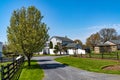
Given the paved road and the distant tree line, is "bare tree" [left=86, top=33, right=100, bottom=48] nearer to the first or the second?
the distant tree line

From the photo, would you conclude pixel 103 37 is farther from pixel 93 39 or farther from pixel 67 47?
pixel 67 47

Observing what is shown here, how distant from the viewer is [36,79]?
15898mm

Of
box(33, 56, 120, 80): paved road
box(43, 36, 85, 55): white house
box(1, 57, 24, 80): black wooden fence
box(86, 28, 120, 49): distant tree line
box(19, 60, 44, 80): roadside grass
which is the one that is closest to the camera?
box(1, 57, 24, 80): black wooden fence

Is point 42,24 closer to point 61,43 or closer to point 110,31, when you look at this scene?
point 61,43

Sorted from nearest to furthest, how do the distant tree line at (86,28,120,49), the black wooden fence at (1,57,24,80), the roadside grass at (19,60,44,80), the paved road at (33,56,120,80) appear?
the black wooden fence at (1,57,24,80), the paved road at (33,56,120,80), the roadside grass at (19,60,44,80), the distant tree line at (86,28,120,49)

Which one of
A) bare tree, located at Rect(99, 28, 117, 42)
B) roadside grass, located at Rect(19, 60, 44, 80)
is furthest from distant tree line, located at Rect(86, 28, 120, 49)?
roadside grass, located at Rect(19, 60, 44, 80)

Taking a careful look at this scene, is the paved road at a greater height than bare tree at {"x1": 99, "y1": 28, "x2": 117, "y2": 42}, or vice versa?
bare tree at {"x1": 99, "y1": 28, "x2": 117, "y2": 42}

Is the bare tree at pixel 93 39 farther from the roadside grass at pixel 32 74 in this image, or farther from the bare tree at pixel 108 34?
the roadside grass at pixel 32 74

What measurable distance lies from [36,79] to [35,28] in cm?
1199

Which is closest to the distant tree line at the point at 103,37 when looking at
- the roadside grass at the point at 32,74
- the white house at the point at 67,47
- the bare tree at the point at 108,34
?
the bare tree at the point at 108,34

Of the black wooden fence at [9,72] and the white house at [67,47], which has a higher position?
the white house at [67,47]

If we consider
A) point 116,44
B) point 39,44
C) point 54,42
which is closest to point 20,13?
point 39,44

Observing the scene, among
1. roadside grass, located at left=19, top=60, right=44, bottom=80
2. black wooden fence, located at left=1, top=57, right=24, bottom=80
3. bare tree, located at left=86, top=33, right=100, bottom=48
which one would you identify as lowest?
roadside grass, located at left=19, top=60, right=44, bottom=80

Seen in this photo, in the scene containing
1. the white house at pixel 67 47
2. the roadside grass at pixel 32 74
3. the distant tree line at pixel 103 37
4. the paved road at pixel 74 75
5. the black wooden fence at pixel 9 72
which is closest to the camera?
the black wooden fence at pixel 9 72
